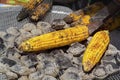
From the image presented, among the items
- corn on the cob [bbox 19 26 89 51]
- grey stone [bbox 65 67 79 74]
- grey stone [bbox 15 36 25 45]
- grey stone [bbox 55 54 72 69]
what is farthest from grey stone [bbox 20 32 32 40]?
grey stone [bbox 65 67 79 74]

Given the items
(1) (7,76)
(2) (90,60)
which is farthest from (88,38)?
(1) (7,76)

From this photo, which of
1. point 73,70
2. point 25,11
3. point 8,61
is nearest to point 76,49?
point 73,70

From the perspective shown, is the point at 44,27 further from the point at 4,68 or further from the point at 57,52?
the point at 4,68

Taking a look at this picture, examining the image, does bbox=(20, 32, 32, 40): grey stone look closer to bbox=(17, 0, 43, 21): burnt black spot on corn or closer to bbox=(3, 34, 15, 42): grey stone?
bbox=(3, 34, 15, 42): grey stone

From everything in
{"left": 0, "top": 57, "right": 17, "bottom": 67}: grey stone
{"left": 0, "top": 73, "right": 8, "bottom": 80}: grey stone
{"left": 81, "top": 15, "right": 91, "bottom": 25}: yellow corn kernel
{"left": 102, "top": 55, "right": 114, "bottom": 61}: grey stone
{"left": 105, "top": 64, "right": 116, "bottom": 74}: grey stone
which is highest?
{"left": 81, "top": 15, "right": 91, "bottom": 25}: yellow corn kernel

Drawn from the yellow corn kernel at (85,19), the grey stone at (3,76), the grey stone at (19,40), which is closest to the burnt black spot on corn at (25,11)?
the grey stone at (19,40)
